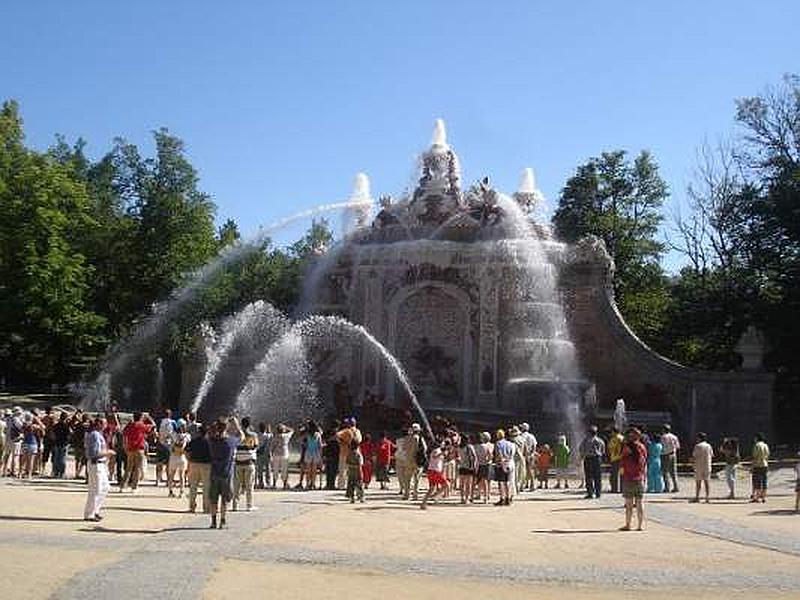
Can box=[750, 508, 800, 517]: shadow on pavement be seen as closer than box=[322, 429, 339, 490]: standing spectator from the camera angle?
Yes

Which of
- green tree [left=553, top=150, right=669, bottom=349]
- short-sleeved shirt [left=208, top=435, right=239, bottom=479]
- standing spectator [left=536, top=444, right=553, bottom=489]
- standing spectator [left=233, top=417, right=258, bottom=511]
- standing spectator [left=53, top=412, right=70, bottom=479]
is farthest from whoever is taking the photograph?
green tree [left=553, top=150, right=669, bottom=349]

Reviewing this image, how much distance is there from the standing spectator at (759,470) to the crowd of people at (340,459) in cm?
2

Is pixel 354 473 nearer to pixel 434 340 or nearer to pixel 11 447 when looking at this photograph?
pixel 11 447

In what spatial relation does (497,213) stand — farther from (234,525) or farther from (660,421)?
(234,525)

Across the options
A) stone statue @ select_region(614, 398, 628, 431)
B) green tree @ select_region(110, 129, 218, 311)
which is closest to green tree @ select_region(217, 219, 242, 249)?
green tree @ select_region(110, 129, 218, 311)

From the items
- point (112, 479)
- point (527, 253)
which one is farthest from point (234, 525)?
point (527, 253)

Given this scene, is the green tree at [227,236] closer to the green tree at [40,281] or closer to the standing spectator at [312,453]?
the green tree at [40,281]

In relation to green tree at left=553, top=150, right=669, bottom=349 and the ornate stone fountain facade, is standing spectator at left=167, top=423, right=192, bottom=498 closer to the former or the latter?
the ornate stone fountain facade

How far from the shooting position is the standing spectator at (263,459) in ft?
71.4

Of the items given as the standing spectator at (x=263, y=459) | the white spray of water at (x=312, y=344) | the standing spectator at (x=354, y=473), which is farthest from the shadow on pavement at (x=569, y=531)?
the white spray of water at (x=312, y=344)

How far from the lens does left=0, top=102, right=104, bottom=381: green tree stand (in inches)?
1754

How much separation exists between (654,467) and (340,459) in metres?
7.42

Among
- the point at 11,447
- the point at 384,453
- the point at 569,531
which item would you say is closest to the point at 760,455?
the point at 569,531

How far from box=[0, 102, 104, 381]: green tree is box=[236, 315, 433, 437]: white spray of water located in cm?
1327
